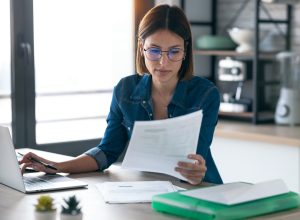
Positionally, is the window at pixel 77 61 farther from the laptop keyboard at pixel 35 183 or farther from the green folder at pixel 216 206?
the green folder at pixel 216 206

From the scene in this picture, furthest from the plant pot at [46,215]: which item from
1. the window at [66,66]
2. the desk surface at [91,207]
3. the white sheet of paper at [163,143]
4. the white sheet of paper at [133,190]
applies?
the window at [66,66]

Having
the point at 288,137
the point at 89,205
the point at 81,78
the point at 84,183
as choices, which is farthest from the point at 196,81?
the point at 81,78

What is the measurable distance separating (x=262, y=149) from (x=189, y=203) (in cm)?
213

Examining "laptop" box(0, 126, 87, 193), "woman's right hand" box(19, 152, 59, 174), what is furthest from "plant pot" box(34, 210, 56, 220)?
"woman's right hand" box(19, 152, 59, 174)

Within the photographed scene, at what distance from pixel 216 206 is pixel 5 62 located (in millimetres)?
2459

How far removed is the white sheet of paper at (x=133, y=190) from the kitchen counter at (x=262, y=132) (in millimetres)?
1645

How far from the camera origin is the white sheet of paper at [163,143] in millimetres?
1989

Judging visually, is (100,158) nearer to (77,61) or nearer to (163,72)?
(163,72)

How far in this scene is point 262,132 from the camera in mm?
3738

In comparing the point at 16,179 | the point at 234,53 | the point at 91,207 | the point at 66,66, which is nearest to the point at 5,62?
the point at 66,66

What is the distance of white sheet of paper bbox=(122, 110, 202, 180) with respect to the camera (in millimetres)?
1989

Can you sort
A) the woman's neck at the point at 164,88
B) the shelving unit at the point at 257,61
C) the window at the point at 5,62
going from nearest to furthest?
the woman's neck at the point at 164,88
the window at the point at 5,62
the shelving unit at the point at 257,61

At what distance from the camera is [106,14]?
4.32m

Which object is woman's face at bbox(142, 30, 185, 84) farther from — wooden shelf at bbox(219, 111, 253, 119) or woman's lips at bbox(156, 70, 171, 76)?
wooden shelf at bbox(219, 111, 253, 119)
